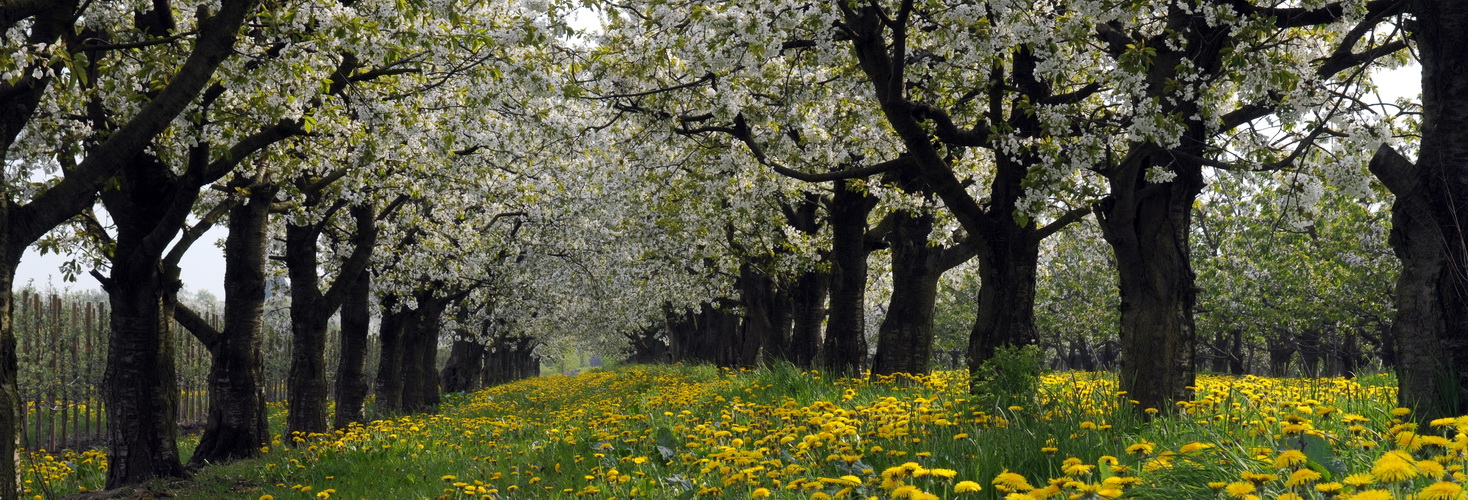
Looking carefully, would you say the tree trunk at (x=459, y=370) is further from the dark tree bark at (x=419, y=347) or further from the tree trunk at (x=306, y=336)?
the tree trunk at (x=306, y=336)

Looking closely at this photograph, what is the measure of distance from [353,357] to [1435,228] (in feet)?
62.0

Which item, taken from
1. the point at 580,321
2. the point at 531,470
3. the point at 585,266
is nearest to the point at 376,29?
the point at 531,470

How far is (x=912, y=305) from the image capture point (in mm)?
17250

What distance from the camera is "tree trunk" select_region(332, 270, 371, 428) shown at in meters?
19.6

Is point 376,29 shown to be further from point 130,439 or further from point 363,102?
point 130,439

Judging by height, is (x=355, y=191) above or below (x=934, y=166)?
above

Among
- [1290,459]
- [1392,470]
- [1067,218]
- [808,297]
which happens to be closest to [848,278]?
[808,297]

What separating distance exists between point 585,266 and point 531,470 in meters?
21.1

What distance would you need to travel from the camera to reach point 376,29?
9.84m

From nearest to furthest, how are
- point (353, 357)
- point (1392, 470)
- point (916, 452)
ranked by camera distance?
point (1392, 470), point (916, 452), point (353, 357)

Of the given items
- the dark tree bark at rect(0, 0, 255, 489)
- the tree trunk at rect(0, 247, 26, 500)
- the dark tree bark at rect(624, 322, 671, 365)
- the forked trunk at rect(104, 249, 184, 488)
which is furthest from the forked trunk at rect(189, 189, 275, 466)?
the dark tree bark at rect(624, 322, 671, 365)

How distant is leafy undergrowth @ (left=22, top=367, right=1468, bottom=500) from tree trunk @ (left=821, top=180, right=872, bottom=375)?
15.7 ft

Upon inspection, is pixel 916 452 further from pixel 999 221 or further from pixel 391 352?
pixel 391 352

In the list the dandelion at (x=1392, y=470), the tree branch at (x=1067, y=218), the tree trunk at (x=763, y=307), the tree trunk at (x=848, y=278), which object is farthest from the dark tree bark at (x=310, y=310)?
the dandelion at (x=1392, y=470)
